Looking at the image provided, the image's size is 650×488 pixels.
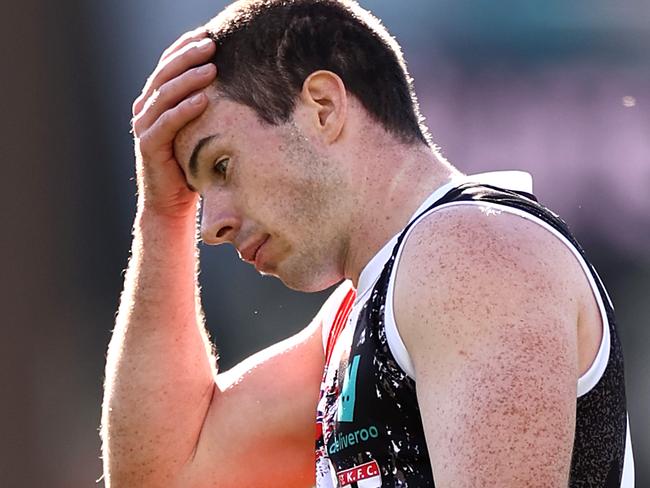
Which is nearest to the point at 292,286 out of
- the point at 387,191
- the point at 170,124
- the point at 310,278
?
the point at 310,278

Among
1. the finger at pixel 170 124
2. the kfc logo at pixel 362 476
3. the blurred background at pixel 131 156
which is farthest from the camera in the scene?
the blurred background at pixel 131 156

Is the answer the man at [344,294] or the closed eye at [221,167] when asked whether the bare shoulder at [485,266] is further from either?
the closed eye at [221,167]

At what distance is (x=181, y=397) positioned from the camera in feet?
9.93

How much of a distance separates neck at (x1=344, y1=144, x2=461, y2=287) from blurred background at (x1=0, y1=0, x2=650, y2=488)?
411 cm

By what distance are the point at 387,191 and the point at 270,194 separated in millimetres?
251

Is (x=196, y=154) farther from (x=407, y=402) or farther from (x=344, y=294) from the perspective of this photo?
(x=407, y=402)

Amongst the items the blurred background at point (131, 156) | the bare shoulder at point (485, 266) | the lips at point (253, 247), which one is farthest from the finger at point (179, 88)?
the blurred background at point (131, 156)

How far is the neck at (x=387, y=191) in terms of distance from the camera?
2.42 meters

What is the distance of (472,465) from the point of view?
186 cm

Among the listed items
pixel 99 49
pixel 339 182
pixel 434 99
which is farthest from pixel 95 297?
pixel 339 182

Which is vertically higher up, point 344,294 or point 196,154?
point 196,154

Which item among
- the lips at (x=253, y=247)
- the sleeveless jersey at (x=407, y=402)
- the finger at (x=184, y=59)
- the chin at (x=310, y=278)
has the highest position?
the finger at (x=184, y=59)

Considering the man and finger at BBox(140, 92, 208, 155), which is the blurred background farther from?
finger at BBox(140, 92, 208, 155)

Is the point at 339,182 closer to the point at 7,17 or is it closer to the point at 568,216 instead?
the point at 568,216
